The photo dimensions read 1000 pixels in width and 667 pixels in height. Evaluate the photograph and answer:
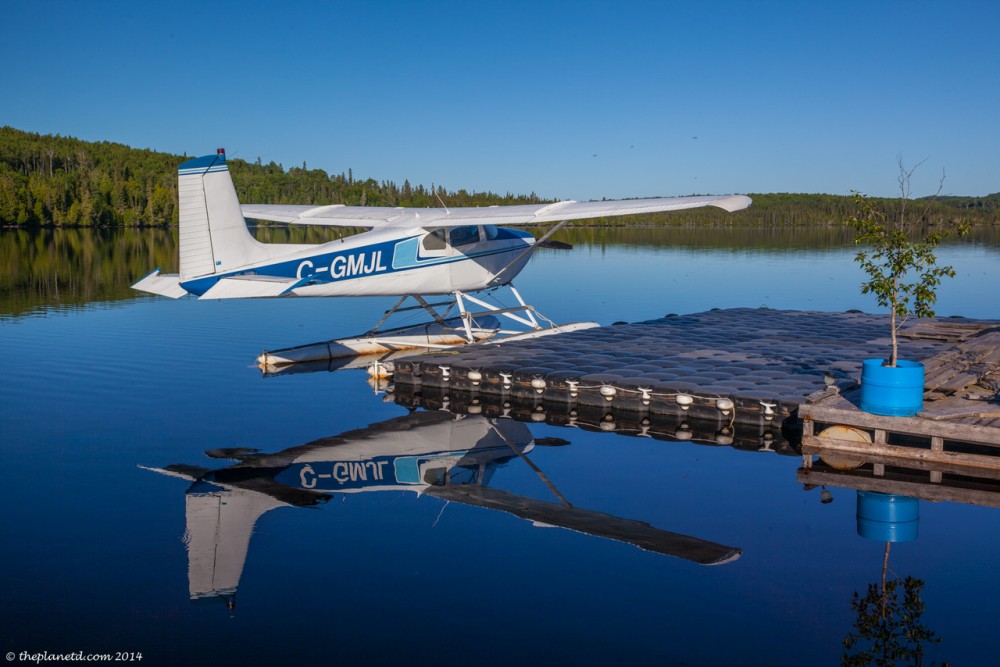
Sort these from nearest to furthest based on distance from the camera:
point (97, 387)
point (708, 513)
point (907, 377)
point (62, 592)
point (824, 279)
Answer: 1. point (62, 592)
2. point (708, 513)
3. point (907, 377)
4. point (97, 387)
5. point (824, 279)

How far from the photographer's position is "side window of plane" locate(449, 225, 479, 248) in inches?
527

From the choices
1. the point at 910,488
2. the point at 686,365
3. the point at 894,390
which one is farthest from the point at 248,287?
the point at 910,488

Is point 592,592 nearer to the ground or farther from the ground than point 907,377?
nearer to the ground

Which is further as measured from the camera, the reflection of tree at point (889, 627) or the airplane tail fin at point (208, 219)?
the airplane tail fin at point (208, 219)

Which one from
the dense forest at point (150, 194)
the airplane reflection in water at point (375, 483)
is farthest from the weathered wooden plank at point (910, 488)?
the dense forest at point (150, 194)

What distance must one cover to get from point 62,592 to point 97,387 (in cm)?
635

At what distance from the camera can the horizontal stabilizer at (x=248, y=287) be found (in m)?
10.8

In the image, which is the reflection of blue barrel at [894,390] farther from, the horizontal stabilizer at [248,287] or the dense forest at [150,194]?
the dense forest at [150,194]

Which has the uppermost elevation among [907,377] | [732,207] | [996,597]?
[732,207]

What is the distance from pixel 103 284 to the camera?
25.0m

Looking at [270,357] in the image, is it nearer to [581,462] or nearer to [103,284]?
[581,462]

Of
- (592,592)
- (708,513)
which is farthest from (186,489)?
(708,513)

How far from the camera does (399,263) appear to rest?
41.2ft

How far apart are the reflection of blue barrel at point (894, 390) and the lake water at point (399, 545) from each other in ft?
2.82
